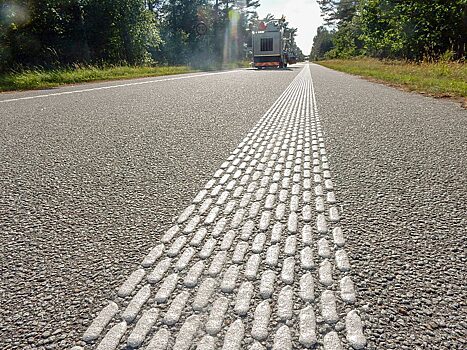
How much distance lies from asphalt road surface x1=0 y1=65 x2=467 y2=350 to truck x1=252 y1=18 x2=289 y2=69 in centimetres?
2492

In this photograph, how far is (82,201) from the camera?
1738mm

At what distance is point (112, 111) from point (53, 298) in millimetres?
Answer: 4159

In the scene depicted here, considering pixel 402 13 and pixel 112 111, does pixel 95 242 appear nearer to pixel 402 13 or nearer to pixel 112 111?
pixel 112 111

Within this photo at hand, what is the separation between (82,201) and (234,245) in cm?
99

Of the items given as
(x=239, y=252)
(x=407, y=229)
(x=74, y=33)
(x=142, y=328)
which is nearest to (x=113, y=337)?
(x=142, y=328)

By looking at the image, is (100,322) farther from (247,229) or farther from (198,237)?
(247,229)

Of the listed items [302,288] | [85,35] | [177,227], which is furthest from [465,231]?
[85,35]

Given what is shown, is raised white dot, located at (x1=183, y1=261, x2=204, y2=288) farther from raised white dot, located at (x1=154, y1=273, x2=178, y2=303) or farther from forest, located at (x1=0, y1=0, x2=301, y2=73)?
forest, located at (x1=0, y1=0, x2=301, y2=73)

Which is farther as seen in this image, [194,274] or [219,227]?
[219,227]

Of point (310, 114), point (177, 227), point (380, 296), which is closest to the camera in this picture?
point (380, 296)

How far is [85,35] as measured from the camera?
20.3 meters

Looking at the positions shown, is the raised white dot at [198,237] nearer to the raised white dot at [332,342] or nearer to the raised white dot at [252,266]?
the raised white dot at [252,266]

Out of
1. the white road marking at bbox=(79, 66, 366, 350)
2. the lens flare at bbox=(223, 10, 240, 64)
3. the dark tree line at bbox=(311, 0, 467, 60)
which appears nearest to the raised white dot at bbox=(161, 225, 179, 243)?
the white road marking at bbox=(79, 66, 366, 350)

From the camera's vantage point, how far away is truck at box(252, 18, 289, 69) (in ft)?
83.7
